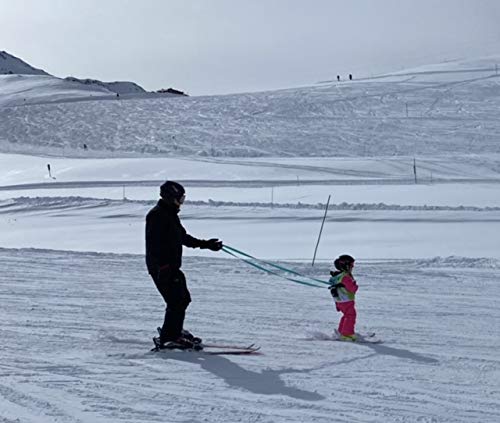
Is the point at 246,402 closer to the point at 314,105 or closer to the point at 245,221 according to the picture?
the point at 245,221

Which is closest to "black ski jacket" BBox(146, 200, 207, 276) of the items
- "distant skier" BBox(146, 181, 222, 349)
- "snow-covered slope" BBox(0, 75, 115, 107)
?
"distant skier" BBox(146, 181, 222, 349)

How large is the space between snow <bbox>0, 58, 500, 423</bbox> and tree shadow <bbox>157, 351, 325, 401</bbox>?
23 mm

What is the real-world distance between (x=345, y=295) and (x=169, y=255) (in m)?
1.90

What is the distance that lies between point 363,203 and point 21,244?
8502 millimetres

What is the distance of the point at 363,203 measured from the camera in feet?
73.5

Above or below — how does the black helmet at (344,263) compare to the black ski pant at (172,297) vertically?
above

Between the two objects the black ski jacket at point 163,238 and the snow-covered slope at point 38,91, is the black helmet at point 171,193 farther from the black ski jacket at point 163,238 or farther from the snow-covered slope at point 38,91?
the snow-covered slope at point 38,91

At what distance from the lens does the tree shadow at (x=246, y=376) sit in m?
6.37

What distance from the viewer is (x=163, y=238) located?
7652 mm

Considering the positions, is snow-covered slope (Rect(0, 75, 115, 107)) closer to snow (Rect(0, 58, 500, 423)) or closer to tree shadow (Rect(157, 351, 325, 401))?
snow (Rect(0, 58, 500, 423))

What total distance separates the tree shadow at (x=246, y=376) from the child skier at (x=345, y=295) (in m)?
1.46

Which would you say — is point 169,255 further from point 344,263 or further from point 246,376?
point 344,263

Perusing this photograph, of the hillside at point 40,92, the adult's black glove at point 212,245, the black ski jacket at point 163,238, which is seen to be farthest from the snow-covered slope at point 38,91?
the black ski jacket at point 163,238

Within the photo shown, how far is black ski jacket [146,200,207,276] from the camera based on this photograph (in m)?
7.64
